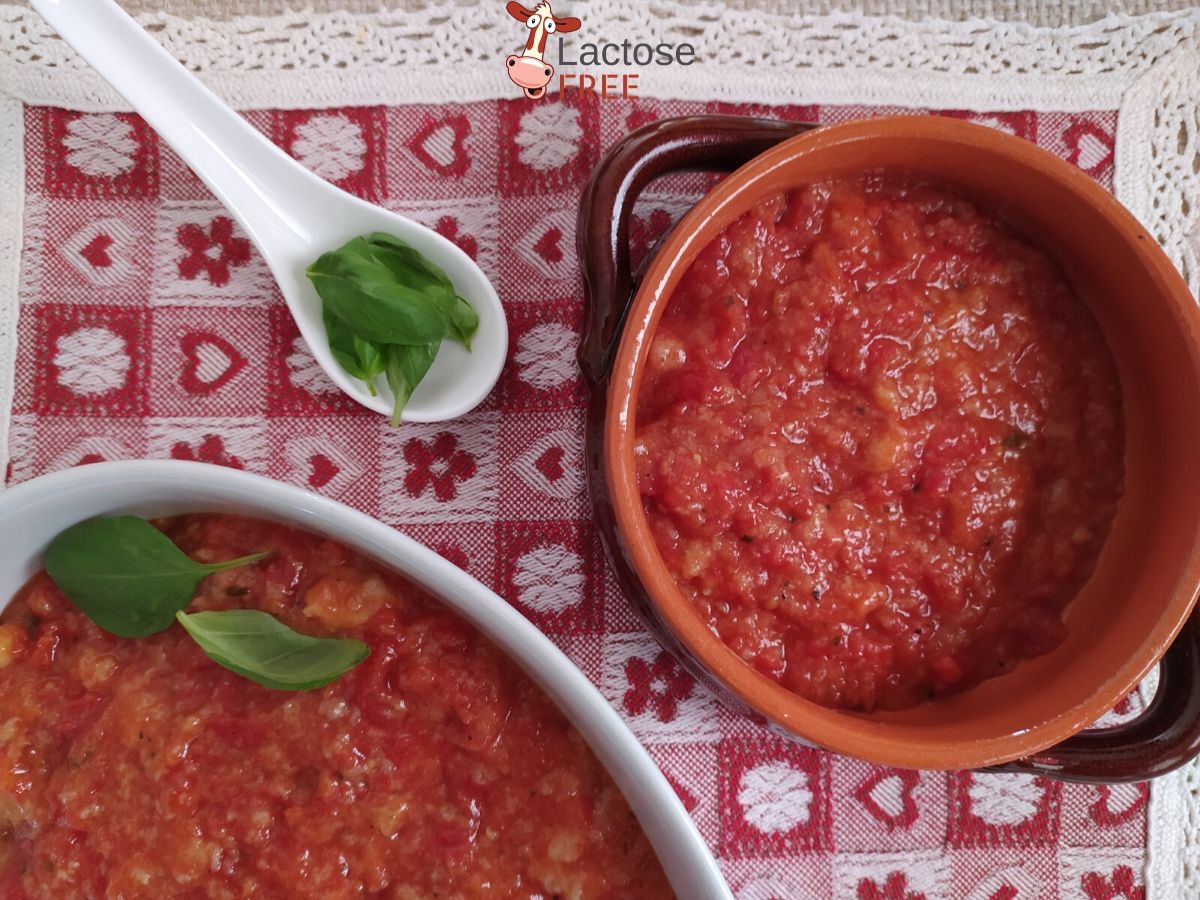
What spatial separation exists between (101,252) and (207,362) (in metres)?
0.21

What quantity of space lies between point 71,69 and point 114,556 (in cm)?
67

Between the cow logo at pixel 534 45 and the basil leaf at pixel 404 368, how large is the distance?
1.32 feet

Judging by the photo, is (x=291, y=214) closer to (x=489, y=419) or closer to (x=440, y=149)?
(x=440, y=149)

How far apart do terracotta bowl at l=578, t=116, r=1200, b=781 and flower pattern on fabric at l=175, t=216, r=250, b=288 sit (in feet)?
1.69

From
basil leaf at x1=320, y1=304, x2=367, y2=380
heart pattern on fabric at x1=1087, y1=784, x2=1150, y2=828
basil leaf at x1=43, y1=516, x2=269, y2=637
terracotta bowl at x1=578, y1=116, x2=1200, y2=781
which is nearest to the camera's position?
terracotta bowl at x1=578, y1=116, x2=1200, y2=781

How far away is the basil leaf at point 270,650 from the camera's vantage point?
3.28ft

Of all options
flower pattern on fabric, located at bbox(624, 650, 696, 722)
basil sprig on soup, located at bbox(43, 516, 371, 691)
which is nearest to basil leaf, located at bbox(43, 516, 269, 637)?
basil sprig on soup, located at bbox(43, 516, 371, 691)

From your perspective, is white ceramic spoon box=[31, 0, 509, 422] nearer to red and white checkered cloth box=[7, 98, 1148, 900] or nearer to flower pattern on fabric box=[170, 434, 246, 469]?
red and white checkered cloth box=[7, 98, 1148, 900]

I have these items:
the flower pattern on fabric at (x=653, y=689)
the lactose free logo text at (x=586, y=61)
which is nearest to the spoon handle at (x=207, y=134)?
the lactose free logo text at (x=586, y=61)

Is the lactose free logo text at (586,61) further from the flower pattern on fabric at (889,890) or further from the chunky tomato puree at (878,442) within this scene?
the flower pattern on fabric at (889,890)

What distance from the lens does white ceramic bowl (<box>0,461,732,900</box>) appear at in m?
1.01

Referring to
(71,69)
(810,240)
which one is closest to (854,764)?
(810,240)

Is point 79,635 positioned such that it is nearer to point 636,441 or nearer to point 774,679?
point 636,441

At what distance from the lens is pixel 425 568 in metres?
1.04
